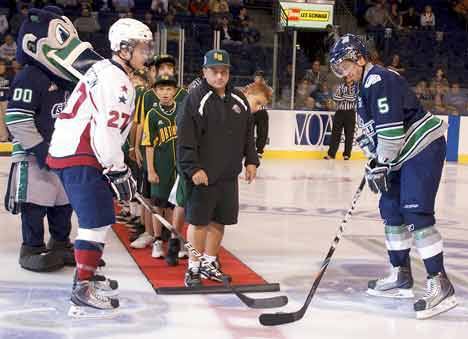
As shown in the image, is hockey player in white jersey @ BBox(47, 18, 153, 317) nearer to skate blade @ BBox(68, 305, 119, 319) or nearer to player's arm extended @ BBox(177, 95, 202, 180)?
skate blade @ BBox(68, 305, 119, 319)

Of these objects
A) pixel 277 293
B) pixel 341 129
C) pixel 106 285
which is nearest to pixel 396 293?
pixel 277 293

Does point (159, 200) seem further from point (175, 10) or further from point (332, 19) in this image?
point (332, 19)

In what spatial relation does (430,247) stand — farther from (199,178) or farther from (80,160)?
(80,160)

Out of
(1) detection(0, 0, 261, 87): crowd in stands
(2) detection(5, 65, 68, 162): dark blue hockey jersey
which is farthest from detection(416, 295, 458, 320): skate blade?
(1) detection(0, 0, 261, 87): crowd in stands

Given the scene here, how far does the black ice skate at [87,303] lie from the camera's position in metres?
3.40

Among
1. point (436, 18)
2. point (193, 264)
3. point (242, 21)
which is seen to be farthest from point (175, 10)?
point (193, 264)

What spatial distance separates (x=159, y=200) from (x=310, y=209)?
2.29 m

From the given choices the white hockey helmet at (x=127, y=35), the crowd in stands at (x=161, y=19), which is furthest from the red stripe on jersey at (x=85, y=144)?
the crowd in stands at (x=161, y=19)

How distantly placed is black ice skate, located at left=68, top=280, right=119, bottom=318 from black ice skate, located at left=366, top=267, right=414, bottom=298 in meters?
1.35

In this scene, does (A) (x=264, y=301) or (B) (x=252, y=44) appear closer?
(A) (x=264, y=301)

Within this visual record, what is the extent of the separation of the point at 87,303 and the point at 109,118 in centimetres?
83

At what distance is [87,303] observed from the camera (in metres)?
3.41

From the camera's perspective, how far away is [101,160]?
3.22m

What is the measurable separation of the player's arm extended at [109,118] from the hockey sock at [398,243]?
144cm
